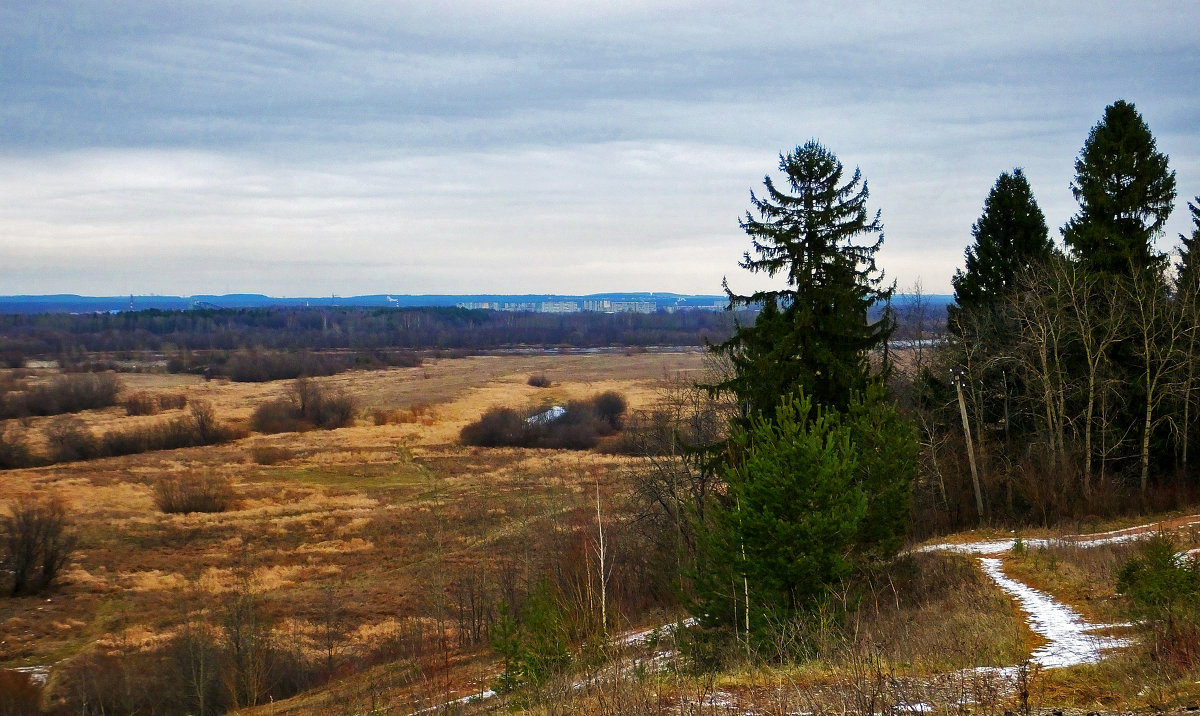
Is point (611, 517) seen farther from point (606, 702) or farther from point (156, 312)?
point (156, 312)

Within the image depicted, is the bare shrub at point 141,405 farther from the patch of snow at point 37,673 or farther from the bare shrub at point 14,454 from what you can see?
the patch of snow at point 37,673

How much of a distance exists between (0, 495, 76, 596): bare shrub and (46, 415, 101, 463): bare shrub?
27.6 meters

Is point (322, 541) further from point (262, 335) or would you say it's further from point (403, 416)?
point (262, 335)

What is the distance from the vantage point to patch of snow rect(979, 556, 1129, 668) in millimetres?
9052

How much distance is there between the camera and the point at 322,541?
38094 millimetres

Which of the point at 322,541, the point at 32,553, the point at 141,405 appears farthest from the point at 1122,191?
the point at 141,405

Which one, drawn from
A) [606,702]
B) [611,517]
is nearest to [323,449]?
[611,517]

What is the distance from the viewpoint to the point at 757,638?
10133mm

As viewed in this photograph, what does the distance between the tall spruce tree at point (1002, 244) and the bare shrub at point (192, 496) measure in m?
36.0

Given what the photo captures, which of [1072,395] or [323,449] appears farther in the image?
[323,449]

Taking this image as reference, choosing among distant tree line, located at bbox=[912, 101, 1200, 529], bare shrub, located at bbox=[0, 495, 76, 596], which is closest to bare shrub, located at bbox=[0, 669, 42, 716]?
bare shrub, located at bbox=[0, 495, 76, 596]

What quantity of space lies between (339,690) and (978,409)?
25162 mm

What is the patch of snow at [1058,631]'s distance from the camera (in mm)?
9052

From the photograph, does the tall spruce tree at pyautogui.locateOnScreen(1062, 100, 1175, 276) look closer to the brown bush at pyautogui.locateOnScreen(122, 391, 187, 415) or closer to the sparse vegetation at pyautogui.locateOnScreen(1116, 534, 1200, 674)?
the sparse vegetation at pyautogui.locateOnScreen(1116, 534, 1200, 674)
